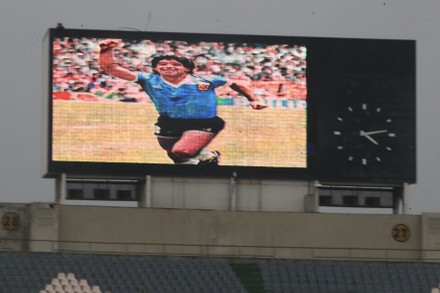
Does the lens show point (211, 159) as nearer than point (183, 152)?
No

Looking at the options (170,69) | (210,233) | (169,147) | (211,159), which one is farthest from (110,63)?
(210,233)

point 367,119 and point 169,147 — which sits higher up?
point 367,119

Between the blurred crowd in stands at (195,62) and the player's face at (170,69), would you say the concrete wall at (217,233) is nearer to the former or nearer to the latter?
the blurred crowd in stands at (195,62)

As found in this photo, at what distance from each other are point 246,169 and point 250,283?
14.3 feet

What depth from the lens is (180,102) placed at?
518 ft

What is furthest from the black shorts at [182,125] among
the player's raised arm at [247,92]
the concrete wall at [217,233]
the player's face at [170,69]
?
the concrete wall at [217,233]

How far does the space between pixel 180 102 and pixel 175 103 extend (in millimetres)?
148

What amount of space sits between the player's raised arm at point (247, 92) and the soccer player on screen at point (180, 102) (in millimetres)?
156

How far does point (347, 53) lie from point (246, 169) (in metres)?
4.60

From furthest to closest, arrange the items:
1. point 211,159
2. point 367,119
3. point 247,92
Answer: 1. point 367,119
2. point 247,92
3. point 211,159

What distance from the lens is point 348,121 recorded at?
158875 mm

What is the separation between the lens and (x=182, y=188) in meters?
159

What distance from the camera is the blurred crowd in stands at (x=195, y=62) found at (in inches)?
6216

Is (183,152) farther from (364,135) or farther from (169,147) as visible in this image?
(364,135)
